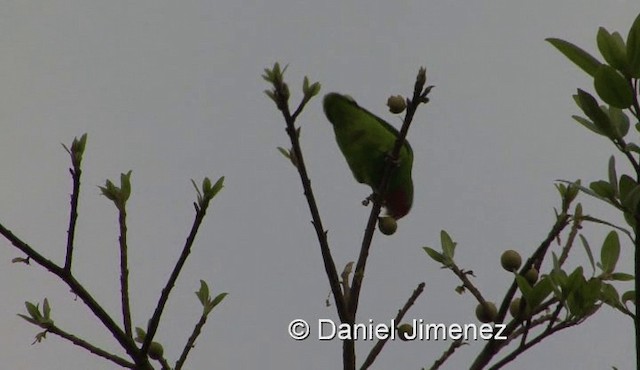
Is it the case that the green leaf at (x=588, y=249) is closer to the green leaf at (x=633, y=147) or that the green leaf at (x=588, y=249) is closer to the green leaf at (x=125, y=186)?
the green leaf at (x=633, y=147)

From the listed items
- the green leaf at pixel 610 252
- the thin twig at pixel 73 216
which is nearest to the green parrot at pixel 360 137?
the green leaf at pixel 610 252

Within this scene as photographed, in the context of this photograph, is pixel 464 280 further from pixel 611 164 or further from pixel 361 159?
pixel 361 159

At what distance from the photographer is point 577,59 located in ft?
6.59

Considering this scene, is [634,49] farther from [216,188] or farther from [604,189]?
[216,188]

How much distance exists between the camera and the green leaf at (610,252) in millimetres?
2734

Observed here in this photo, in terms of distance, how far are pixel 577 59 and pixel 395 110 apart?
66.4 inches

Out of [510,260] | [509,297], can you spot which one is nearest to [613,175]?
[509,297]

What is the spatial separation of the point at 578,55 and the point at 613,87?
182 mm

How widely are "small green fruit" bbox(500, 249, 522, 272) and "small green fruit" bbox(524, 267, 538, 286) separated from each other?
0.81 feet

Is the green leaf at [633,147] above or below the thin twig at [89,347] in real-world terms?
above

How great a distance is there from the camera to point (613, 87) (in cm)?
185

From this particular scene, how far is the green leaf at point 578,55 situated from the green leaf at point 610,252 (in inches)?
37.0

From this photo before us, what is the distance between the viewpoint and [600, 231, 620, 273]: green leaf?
2.73 m

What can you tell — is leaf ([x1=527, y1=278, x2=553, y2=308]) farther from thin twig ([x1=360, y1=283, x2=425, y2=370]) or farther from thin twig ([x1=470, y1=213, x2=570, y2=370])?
thin twig ([x1=360, y1=283, x2=425, y2=370])
